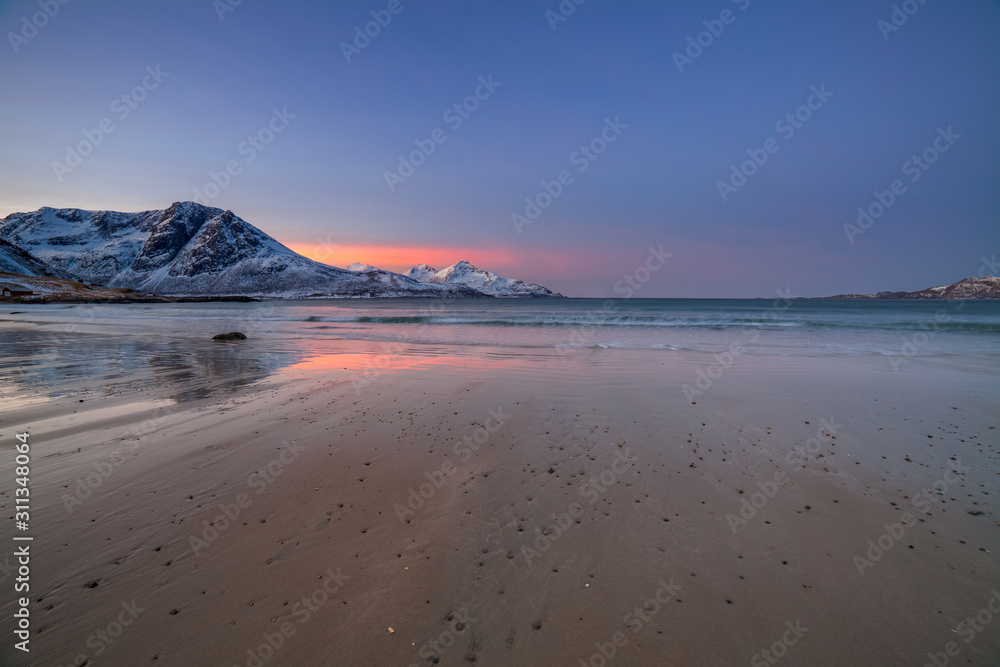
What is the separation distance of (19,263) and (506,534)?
17094cm

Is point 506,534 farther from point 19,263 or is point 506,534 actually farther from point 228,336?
point 19,263

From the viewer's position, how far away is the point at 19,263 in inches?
4405

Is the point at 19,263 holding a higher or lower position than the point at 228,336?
higher

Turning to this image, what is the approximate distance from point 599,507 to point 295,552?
349 cm

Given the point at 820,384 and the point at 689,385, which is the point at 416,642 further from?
the point at 820,384

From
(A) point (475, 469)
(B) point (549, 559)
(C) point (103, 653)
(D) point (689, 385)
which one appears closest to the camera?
(C) point (103, 653)

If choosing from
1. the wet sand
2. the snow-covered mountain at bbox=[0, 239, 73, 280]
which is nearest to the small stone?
the wet sand

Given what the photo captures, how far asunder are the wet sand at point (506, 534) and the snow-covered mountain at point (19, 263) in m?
150

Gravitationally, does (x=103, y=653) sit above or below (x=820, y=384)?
below

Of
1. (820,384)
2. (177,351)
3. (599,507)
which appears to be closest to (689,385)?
(820,384)

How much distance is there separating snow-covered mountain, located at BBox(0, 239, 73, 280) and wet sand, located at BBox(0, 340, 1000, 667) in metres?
150

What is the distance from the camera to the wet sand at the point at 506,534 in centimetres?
324

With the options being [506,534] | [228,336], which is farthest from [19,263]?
[506,534]

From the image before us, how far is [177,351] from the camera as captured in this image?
62.0 ft
